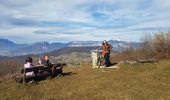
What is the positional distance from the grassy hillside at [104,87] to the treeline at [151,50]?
7.54m

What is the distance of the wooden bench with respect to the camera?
2289cm

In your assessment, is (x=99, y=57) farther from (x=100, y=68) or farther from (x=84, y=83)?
(x=84, y=83)

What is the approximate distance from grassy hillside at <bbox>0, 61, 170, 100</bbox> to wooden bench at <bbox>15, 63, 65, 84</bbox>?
56 cm

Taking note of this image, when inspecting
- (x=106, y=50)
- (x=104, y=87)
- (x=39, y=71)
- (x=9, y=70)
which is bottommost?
(x=9, y=70)

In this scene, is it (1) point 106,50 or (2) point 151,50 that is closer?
(1) point 106,50

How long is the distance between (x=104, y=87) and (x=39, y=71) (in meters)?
6.01

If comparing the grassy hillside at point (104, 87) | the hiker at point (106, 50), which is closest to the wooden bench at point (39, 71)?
the grassy hillside at point (104, 87)

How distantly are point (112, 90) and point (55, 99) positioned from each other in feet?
9.94

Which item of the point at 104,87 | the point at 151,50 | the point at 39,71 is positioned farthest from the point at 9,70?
the point at 104,87

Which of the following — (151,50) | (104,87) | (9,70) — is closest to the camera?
(104,87)

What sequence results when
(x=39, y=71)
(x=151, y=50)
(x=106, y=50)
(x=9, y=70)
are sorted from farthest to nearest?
(x=9, y=70)
(x=151, y=50)
(x=106, y=50)
(x=39, y=71)

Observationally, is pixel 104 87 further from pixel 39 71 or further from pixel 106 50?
pixel 106 50

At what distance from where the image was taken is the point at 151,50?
34625 mm

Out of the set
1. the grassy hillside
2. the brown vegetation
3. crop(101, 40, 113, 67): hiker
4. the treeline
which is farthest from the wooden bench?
the treeline
